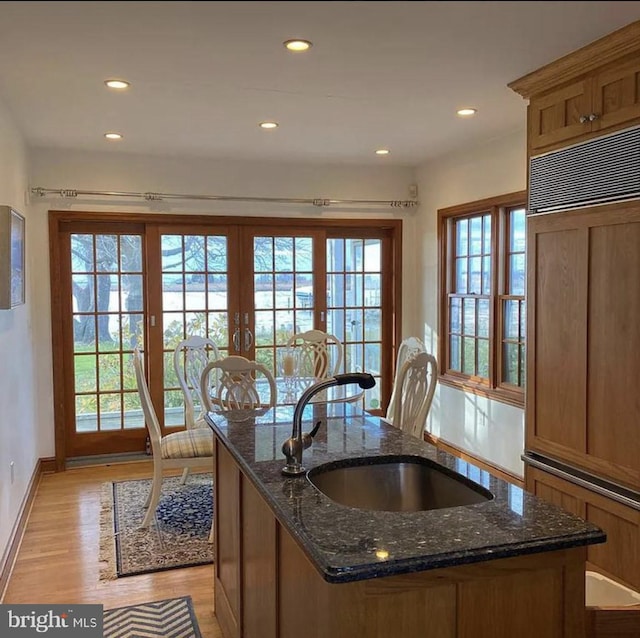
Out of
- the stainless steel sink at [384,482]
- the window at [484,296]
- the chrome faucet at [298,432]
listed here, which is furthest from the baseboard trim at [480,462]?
the chrome faucet at [298,432]

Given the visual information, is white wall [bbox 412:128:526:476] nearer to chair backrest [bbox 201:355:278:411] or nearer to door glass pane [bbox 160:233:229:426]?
door glass pane [bbox 160:233:229:426]

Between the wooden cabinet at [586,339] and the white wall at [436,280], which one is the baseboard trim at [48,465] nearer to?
the white wall at [436,280]

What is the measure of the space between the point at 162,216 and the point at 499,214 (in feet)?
8.96

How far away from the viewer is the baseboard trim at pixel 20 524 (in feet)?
10.7

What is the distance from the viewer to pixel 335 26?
2.61 m

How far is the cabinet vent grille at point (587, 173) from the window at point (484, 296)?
131 cm

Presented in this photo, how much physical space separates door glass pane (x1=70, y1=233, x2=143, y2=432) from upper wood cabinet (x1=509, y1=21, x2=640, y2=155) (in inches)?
138

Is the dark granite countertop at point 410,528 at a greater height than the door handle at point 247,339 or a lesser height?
lesser

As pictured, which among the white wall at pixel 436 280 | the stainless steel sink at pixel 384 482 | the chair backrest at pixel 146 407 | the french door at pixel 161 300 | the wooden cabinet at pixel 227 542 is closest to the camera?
the stainless steel sink at pixel 384 482

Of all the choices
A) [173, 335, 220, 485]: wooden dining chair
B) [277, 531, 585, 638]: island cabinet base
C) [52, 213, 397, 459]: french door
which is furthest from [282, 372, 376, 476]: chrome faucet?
[52, 213, 397, 459]: french door

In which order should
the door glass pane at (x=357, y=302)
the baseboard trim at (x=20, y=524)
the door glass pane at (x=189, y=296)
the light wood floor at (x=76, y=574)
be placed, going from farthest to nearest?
1. the door glass pane at (x=357, y=302)
2. the door glass pane at (x=189, y=296)
3. the baseboard trim at (x=20, y=524)
4. the light wood floor at (x=76, y=574)

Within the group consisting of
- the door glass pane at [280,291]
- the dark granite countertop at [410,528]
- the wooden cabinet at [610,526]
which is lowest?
the wooden cabinet at [610,526]

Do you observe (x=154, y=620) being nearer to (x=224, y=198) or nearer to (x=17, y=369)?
(x=17, y=369)

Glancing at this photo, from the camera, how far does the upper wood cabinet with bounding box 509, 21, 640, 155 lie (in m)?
2.72
